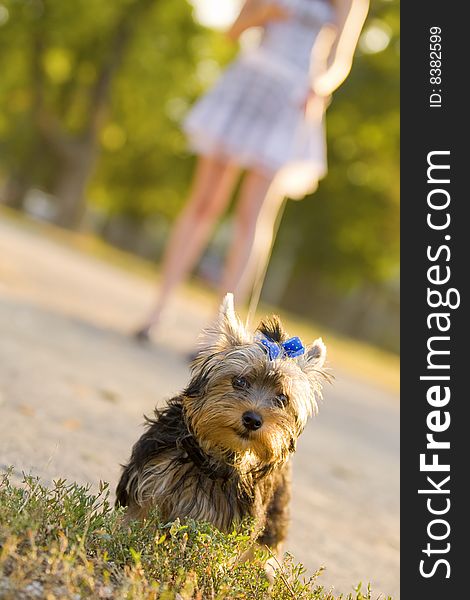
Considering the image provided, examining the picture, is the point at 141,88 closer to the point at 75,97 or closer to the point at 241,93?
the point at 75,97

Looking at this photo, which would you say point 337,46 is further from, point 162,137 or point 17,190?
point 17,190

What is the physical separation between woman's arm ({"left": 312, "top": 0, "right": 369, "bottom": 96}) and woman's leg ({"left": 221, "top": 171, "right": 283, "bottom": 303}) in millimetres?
1021

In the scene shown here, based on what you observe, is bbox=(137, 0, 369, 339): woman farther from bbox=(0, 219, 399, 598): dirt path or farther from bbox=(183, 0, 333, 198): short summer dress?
bbox=(0, 219, 399, 598): dirt path

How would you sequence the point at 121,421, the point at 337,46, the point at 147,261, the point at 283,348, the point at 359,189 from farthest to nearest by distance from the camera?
the point at 359,189 → the point at 147,261 → the point at 337,46 → the point at 121,421 → the point at 283,348

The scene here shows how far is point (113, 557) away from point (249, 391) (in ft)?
2.90

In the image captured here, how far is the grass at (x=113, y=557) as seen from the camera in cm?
275

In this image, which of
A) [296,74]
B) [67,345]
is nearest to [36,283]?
[67,345]

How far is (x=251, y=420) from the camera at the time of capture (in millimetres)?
3627

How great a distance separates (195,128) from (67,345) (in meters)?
2.24

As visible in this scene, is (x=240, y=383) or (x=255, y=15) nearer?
(x=240, y=383)

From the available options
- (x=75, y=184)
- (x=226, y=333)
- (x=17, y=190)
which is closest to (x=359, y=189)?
(x=75, y=184)

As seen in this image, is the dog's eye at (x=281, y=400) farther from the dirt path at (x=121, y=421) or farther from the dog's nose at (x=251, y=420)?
the dirt path at (x=121, y=421)

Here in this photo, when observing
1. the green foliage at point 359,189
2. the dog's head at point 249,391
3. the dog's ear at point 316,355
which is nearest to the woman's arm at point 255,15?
the dog's ear at point 316,355

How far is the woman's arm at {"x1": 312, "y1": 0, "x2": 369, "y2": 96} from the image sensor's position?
798cm
